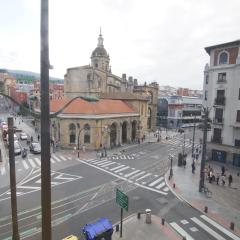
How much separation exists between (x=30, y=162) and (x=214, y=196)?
2549 cm

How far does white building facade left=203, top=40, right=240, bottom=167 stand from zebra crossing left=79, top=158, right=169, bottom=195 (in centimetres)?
1203

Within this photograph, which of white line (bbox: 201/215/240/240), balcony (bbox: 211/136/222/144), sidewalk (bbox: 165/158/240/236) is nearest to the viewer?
white line (bbox: 201/215/240/240)

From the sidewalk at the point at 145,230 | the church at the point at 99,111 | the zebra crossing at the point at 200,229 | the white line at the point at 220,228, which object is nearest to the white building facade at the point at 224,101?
the white line at the point at 220,228

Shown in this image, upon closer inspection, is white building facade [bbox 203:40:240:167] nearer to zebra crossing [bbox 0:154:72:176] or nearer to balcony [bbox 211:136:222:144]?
balcony [bbox 211:136:222:144]

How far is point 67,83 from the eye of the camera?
2470 inches

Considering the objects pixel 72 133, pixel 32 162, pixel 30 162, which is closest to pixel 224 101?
pixel 72 133

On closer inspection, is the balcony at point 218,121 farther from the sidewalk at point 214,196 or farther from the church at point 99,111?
the church at point 99,111

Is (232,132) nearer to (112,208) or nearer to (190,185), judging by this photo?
(190,185)

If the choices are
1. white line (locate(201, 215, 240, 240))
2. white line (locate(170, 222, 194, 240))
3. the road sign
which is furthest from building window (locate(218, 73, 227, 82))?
the road sign

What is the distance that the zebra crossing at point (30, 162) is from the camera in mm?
32531

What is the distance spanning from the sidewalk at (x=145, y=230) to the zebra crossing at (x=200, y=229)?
2.59 feet

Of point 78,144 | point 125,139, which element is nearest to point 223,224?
point 78,144

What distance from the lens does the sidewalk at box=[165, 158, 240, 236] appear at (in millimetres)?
20281

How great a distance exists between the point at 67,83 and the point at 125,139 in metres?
21.4
